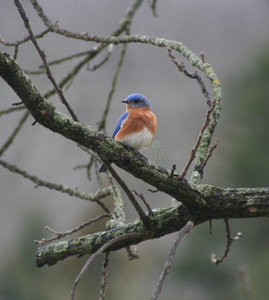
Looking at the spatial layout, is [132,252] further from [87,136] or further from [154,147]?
[154,147]

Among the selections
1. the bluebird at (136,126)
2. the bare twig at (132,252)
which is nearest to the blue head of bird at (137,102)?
the bluebird at (136,126)

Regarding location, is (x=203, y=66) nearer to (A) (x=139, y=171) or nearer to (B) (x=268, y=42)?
(A) (x=139, y=171)

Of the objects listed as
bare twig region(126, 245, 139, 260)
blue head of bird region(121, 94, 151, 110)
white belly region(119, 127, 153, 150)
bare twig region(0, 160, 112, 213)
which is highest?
blue head of bird region(121, 94, 151, 110)

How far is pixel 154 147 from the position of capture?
967 centimetres

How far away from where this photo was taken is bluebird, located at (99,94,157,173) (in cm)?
329

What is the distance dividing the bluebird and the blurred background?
1461 millimetres

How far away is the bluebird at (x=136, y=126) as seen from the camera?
3295 mm

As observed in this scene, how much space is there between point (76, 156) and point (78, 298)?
703 centimetres

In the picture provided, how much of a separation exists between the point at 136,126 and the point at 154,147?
6246mm

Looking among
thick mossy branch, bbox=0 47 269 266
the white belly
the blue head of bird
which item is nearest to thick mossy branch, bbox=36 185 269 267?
thick mossy branch, bbox=0 47 269 266

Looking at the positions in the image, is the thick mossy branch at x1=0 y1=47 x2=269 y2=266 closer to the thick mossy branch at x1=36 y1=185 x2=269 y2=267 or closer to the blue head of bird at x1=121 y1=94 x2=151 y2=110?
the thick mossy branch at x1=36 y1=185 x2=269 y2=267

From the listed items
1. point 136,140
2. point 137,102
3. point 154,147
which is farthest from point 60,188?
point 154,147

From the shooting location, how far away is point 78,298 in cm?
761

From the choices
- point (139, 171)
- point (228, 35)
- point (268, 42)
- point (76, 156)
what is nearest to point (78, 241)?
point (139, 171)
